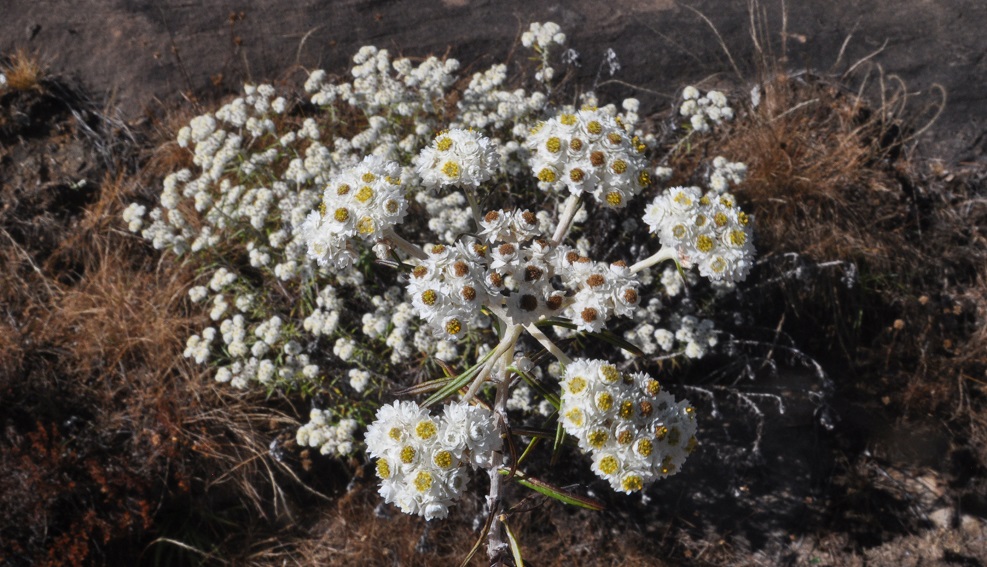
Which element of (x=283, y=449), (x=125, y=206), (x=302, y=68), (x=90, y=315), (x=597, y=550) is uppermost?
(x=302, y=68)

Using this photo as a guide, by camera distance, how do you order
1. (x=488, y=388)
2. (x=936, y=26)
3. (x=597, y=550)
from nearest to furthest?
1. (x=488, y=388)
2. (x=597, y=550)
3. (x=936, y=26)

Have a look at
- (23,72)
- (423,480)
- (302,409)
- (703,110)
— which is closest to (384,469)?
(423,480)

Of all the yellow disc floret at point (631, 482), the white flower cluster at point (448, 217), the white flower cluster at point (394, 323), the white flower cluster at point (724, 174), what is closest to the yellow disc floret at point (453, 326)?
the yellow disc floret at point (631, 482)

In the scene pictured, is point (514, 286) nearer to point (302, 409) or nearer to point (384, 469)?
point (384, 469)

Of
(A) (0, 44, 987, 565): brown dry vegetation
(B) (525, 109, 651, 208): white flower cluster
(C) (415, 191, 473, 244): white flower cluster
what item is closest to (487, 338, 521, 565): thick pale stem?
(B) (525, 109, 651, 208): white flower cluster

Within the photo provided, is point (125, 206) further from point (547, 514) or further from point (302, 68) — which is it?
point (547, 514)

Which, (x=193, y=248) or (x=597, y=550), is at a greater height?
(x=193, y=248)

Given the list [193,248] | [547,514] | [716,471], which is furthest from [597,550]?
[193,248]

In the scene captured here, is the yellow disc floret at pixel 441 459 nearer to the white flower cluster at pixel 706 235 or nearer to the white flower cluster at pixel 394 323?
the white flower cluster at pixel 706 235
